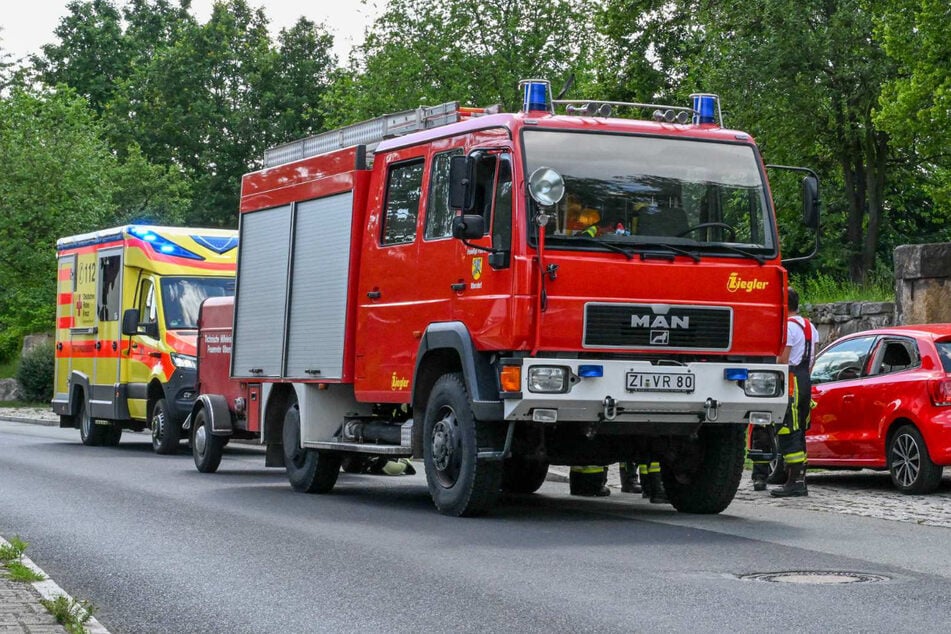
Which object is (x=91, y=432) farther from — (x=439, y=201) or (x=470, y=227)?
(x=470, y=227)

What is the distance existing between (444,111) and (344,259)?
1.68 metres

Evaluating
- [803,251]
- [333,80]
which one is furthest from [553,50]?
[333,80]

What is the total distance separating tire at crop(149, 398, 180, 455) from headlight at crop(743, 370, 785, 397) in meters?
11.6

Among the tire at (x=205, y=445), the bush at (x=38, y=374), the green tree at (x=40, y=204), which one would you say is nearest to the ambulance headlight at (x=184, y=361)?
the tire at (x=205, y=445)

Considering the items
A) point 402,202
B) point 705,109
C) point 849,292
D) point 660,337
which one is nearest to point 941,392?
point 705,109

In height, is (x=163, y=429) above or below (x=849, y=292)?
below

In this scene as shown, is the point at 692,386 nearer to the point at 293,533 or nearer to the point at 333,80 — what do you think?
the point at 293,533

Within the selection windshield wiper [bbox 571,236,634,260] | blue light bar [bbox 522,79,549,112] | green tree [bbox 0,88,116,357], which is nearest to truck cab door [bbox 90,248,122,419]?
blue light bar [bbox 522,79,549,112]

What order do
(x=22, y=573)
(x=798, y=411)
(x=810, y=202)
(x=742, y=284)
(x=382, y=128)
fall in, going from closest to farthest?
(x=22, y=573), (x=742, y=284), (x=810, y=202), (x=382, y=128), (x=798, y=411)

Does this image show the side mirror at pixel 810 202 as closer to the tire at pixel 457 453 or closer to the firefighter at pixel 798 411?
the firefighter at pixel 798 411

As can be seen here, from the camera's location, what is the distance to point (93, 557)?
10.2 metres

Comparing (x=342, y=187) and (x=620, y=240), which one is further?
(x=342, y=187)

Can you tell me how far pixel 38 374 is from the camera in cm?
4484

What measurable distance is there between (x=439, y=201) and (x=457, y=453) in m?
2.03
